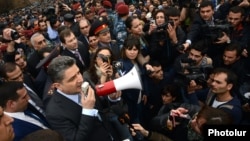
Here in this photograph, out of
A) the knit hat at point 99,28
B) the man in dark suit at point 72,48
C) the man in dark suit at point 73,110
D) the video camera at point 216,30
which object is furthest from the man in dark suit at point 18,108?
the video camera at point 216,30

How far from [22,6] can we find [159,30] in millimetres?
25988

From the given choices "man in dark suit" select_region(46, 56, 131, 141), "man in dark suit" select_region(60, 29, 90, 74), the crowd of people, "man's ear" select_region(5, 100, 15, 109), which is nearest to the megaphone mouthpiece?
the crowd of people

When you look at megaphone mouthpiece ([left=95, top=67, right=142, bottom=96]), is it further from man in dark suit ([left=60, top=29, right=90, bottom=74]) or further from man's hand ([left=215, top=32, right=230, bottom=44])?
man's hand ([left=215, top=32, right=230, bottom=44])

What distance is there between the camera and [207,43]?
3.99 meters

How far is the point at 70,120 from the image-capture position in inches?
91.3

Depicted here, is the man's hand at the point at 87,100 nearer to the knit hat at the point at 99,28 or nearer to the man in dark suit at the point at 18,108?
the man in dark suit at the point at 18,108

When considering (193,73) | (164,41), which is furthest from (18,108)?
(164,41)

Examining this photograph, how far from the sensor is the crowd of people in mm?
2375

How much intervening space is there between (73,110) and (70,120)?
89 mm

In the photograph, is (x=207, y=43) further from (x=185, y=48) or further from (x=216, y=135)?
(x=216, y=135)

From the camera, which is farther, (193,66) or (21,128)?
(193,66)

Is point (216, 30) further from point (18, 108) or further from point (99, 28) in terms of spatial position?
point (18, 108)

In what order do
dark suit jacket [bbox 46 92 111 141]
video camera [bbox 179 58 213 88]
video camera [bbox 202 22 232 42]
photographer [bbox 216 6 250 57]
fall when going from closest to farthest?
dark suit jacket [bbox 46 92 111 141]
video camera [bbox 179 58 213 88]
video camera [bbox 202 22 232 42]
photographer [bbox 216 6 250 57]

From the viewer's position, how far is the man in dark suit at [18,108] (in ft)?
7.85
